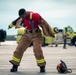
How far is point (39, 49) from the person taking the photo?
9.90m

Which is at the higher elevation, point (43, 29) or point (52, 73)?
point (43, 29)

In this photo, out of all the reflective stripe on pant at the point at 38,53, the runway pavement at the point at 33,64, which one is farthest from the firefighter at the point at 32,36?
the runway pavement at the point at 33,64

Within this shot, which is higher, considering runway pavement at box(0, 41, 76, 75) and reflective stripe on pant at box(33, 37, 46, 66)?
reflective stripe on pant at box(33, 37, 46, 66)

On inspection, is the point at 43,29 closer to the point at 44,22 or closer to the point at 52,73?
the point at 44,22

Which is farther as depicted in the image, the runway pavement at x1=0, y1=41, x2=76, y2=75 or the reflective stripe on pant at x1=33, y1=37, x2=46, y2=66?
the runway pavement at x1=0, y1=41, x2=76, y2=75

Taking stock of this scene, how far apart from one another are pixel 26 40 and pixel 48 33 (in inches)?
26.0

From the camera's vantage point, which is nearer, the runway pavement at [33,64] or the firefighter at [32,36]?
the firefighter at [32,36]

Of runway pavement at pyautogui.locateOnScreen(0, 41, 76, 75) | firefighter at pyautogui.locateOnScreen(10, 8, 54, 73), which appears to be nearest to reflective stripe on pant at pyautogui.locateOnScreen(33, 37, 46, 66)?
firefighter at pyautogui.locateOnScreen(10, 8, 54, 73)

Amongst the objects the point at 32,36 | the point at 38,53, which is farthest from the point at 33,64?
the point at 38,53

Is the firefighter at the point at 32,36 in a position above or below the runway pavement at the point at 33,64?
above

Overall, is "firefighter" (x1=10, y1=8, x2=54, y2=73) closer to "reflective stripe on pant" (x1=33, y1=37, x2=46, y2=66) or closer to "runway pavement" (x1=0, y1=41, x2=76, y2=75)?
"reflective stripe on pant" (x1=33, y1=37, x2=46, y2=66)

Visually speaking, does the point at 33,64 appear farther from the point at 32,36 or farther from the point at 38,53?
the point at 38,53

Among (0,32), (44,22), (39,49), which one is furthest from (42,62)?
(0,32)

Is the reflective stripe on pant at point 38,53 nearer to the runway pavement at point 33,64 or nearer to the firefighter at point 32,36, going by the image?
the firefighter at point 32,36
